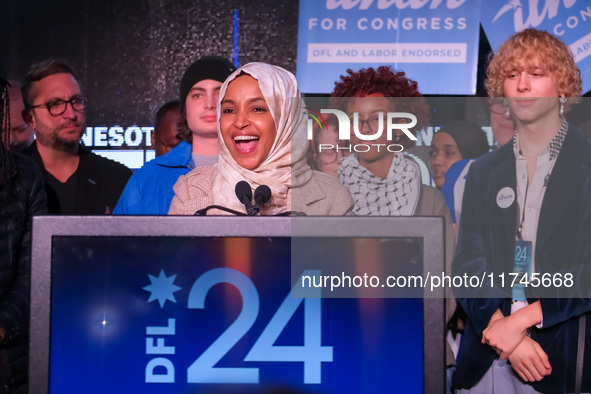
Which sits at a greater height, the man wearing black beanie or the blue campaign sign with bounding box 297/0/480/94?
the blue campaign sign with bounding box 297/0/480/94

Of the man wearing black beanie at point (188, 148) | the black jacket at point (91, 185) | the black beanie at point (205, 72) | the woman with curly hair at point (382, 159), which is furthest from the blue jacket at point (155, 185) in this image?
the woman with curly hair at point (382, 159)

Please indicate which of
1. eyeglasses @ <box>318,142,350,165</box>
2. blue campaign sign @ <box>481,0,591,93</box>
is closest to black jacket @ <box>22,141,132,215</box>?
eyeglasses @ <box>318,142,350,165</box>

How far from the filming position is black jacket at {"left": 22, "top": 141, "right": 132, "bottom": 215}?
2588mm

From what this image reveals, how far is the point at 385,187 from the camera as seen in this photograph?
2.12 metres

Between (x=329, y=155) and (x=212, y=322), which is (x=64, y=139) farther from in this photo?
(x=212, y=322)

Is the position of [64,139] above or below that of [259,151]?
above

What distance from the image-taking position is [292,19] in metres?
3.10

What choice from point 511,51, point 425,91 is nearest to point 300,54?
point 425,91

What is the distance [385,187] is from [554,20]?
4.09ft

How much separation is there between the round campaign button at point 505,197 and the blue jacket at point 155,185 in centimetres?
104

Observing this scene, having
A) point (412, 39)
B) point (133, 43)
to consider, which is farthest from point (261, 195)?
point (133, 43)

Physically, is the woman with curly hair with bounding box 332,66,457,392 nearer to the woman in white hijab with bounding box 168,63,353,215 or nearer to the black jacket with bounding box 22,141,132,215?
the woman in white hijab with bounding box 168,63,353,215

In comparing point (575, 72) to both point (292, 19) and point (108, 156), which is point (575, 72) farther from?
point (108, 156)

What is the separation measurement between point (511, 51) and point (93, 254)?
1589 mm
